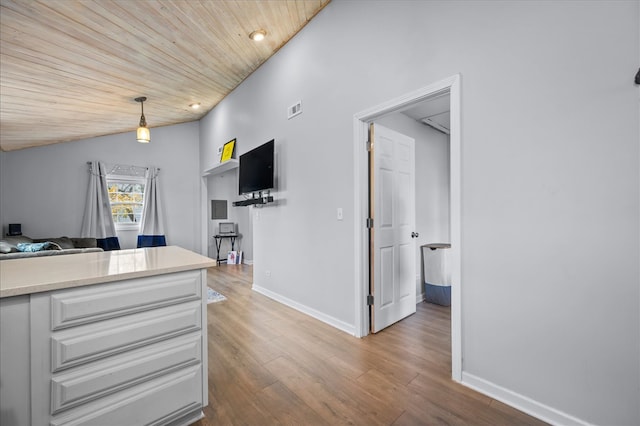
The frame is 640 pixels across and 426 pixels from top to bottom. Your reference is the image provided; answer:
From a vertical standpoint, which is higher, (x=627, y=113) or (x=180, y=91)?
(x=180, y=91)

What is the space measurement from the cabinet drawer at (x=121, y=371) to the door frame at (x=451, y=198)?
5.09ft

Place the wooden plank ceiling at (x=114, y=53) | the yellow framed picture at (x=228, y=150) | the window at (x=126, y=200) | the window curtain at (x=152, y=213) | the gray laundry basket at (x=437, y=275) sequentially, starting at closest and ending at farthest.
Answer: the wooden plank ceiling at (x=114, y=53) → the gray laundry basket at (x=437, y=275) → the yellow framed picture at (x=228, y=150) → the window at (x=126, y=200) → the window curtain at (x=152, y=213)

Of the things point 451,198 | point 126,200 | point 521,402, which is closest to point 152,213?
point 126,200

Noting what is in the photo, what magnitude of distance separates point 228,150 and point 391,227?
11.2 feet

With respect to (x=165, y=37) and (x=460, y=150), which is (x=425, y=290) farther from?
(x=165, y=37)

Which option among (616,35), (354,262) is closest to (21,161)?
(354,262)

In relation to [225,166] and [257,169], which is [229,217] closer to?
[225,166]

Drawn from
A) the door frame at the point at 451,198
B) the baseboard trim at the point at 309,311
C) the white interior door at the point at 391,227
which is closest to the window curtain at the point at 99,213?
the baseboard trim at the point at 309,311

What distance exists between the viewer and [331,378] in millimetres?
1943

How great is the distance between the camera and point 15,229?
4.45 meters

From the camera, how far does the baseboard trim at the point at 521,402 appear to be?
146cm

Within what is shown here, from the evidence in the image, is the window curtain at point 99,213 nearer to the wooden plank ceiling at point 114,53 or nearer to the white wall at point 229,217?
the wooden plank ceiling at point 114,53

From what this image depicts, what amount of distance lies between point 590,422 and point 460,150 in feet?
5.37

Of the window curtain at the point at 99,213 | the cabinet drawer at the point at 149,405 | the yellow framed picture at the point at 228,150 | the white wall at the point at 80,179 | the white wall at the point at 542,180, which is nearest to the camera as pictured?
the cabinet drawer at the point at 149,405
